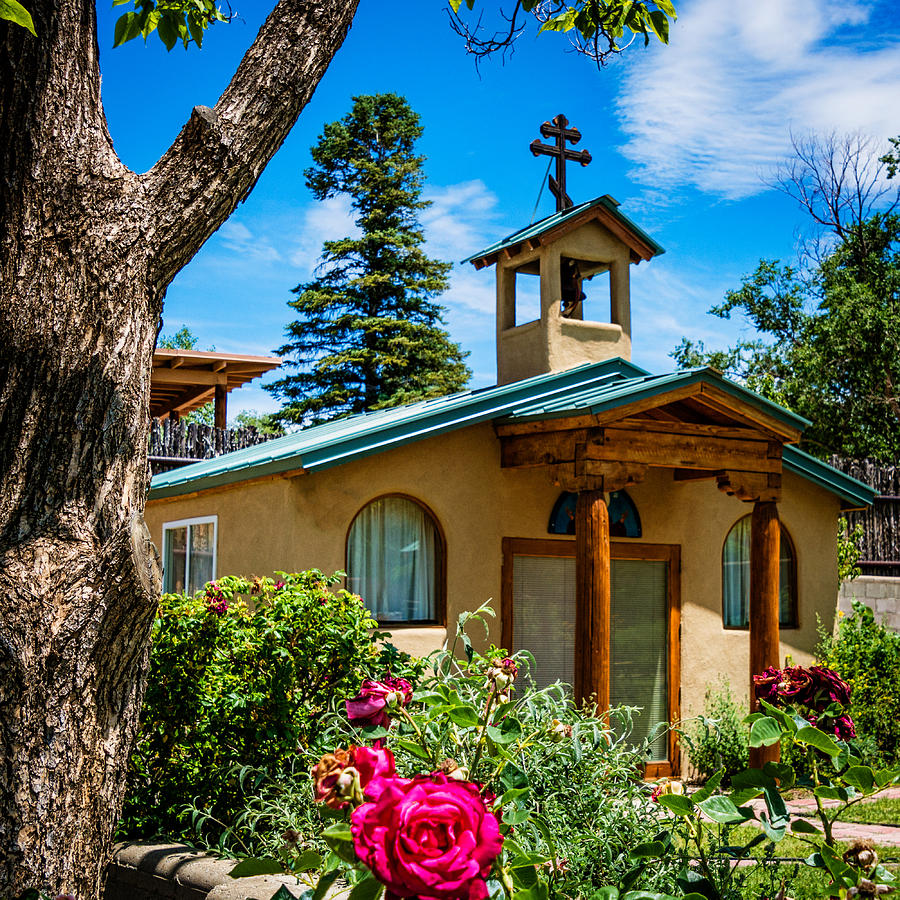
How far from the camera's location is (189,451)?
53.7 ft

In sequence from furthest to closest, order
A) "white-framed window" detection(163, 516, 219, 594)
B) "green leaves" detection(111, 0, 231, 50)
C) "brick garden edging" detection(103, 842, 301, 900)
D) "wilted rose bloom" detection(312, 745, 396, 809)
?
"white-framed window" detection(163, 516, 219, 594) < "brick garden edging" detection(103, 842, 301, 900) < "green leaves" detection(111, 0, 231, 50) < "wilted rose bloom" detection(312, 745, 396, 809)

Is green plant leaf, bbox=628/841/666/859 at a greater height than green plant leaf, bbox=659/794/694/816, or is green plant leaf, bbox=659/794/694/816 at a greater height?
green plant leaf, bbox=659/794/694/816

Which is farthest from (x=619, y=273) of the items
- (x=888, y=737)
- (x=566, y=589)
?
(x=888, y=737)

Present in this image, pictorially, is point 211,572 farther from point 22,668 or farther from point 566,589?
point 22,668

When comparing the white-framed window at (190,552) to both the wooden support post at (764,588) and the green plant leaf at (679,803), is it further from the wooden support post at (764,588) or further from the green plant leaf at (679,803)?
the green plant leaf at (679,803)

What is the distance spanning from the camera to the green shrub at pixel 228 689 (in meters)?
5.78

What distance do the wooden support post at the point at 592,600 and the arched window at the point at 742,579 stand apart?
324cm

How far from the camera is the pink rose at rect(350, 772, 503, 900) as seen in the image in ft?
4.86

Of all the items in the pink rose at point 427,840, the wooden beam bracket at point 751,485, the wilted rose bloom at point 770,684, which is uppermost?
the wooden beam bracket at point 751,485

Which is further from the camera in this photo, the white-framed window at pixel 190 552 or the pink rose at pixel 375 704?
the white-framed window at pixel 190 552

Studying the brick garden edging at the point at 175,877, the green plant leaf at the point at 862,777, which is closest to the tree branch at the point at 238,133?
the green plant leaf at the point at 862,777

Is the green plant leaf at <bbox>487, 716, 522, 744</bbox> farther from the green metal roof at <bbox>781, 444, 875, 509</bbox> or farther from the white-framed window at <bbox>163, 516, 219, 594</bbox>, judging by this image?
the green metal roof at <bbox>781, 444, 875, 509</bbox>

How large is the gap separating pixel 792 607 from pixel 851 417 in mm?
10880

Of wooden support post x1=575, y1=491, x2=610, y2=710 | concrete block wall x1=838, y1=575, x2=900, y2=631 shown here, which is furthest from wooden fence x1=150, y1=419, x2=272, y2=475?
concrete block wall x1=838, y1=575, x2=900, y2=631
